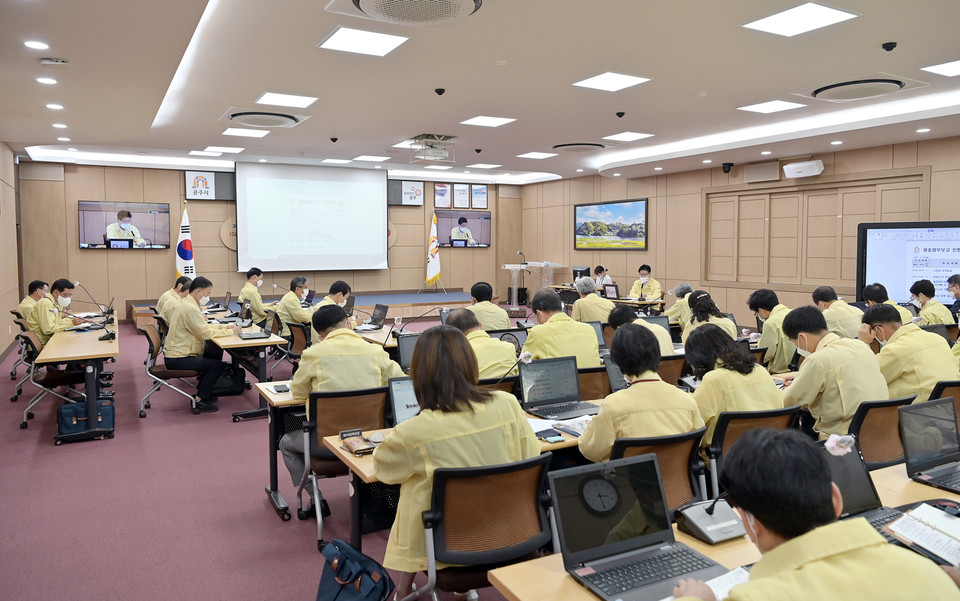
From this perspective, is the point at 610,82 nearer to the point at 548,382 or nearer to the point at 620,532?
the point at 548,382

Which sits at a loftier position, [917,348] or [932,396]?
[917,348]

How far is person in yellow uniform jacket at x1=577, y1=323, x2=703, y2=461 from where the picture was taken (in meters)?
2.58

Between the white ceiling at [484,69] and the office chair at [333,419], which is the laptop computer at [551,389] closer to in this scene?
the office chair at [333,419]

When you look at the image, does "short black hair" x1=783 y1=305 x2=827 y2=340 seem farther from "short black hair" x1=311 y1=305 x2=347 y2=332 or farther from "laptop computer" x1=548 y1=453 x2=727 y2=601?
"short black hair" x1=311 y1=305 x2=347 y2=332

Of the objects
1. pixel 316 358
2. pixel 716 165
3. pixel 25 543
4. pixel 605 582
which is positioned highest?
pixel 716 165

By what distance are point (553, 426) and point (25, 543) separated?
3.03 metres

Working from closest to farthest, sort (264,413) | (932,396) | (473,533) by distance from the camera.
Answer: (473,533) → (932,396) → (264,413)

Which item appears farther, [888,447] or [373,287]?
[373,287]

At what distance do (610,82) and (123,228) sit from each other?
1038cm

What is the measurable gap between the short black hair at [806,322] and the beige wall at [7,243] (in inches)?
386

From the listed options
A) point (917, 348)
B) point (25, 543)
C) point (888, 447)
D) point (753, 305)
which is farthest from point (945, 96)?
point (25, 543)

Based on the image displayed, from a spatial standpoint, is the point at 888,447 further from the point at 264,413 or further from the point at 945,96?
the point at 945,96

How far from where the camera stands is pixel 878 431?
3166 millimetres

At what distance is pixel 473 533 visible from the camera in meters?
2.31
